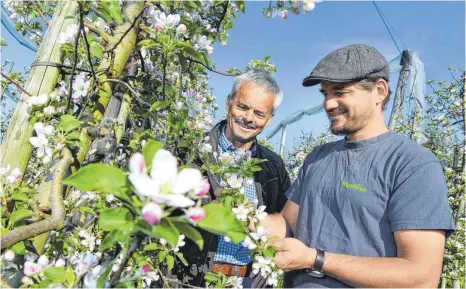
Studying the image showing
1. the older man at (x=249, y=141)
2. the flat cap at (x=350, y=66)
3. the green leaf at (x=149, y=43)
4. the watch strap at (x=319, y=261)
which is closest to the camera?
the green leaf at (x=149, y=43)

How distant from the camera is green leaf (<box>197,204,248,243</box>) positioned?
712mm

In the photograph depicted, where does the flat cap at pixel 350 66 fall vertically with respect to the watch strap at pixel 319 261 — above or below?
above

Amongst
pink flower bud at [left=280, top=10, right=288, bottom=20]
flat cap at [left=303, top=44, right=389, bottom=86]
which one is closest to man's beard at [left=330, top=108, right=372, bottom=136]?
flat cap at [left=303, top=44, right=389, bottom=86]

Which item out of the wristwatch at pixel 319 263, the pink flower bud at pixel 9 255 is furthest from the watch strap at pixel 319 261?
the pink flower bud at pixel 9 255

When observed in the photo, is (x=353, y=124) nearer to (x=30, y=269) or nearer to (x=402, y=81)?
(x=30, y=269)

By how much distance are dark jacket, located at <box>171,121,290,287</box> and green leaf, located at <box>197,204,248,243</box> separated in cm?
138

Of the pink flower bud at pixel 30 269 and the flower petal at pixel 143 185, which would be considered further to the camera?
the pink flower bud at pixel 30 269

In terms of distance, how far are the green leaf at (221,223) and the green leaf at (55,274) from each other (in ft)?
1.61

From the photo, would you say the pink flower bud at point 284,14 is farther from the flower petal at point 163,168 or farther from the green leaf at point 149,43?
the flower petal at point 163,168

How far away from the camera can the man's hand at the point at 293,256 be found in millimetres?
1758

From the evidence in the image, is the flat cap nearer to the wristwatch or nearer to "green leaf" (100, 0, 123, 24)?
the wristwatch

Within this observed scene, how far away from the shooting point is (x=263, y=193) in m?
2.88

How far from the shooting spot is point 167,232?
67 centimetres

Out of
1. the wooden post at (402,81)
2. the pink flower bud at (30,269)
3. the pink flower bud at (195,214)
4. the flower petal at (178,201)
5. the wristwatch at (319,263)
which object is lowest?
the pink flower bud at (30,269)
